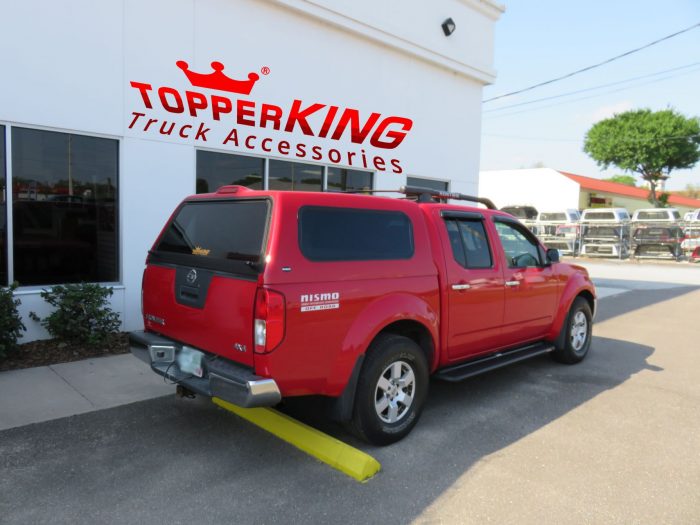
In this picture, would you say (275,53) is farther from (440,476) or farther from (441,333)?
(440,476)

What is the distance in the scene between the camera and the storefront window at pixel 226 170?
768 centimetres

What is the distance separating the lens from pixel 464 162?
12.1 metres

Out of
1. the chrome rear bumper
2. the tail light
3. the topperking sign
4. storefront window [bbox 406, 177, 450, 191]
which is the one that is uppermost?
the topperking sign

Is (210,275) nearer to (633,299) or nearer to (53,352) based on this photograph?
(53,352)

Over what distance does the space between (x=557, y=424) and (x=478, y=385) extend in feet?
3.62

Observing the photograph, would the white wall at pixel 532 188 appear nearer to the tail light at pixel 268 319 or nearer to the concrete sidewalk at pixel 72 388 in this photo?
the concrete sidewalk at pixel 72 388

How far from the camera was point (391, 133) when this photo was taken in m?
10.4

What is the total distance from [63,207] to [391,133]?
6.11 metres

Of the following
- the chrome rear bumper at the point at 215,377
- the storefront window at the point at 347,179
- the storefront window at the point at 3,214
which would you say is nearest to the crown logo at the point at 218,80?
the storefront window at the point at 347,179

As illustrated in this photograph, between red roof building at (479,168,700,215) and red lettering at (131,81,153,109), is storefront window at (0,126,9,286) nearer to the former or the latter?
red lettering at (131,81,153,109)

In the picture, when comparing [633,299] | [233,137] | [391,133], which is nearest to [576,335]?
[233,137]

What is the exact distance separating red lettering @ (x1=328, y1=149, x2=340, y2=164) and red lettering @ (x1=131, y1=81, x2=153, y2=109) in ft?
10.5

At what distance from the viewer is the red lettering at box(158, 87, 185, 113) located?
Result: 712cm

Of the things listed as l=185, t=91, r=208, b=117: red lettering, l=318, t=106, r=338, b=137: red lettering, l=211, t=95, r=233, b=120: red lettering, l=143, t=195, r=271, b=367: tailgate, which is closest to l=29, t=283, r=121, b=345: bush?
l=143, t=195, r=271, b=367: tailgate
